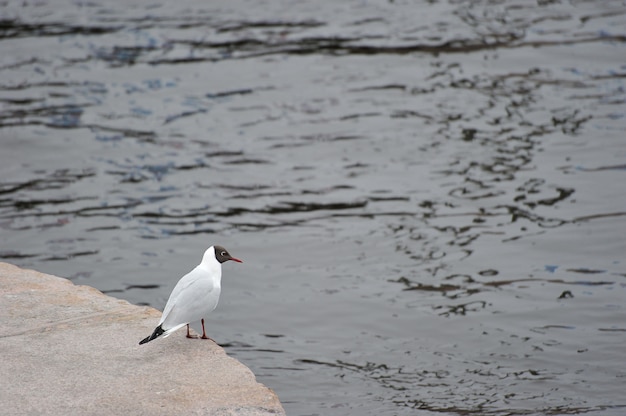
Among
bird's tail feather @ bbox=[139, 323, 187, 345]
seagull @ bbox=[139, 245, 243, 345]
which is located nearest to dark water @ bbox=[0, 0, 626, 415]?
seagull @ bbox=[139, 245, 243, 345]

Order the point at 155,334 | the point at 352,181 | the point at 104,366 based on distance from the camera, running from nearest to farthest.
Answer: the point at 104,366
the point at 155,334
the point at 352,181

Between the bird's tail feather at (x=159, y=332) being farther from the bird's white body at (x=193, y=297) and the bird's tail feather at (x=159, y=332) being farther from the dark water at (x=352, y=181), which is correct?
the dark water at (x=352, y=181)

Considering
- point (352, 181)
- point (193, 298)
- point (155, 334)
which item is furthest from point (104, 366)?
point (352, 181)

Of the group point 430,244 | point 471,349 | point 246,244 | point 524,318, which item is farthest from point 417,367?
point 246,244

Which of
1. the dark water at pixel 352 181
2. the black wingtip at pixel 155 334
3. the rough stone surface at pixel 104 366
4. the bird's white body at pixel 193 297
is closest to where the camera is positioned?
the rough stone surface at pixel 104 366

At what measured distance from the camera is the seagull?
5574 millimetres

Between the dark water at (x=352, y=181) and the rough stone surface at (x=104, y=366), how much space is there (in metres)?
1.72

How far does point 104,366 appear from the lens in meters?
5.39

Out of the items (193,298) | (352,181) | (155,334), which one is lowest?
(352,181)

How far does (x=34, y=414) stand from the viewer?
4.84m

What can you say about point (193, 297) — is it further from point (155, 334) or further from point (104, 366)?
point (104, 366)

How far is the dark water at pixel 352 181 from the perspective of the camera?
25.6 ft

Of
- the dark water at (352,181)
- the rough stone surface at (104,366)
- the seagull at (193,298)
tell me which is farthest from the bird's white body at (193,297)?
the dark water at (352,181)

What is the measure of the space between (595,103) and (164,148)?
5963 mm
